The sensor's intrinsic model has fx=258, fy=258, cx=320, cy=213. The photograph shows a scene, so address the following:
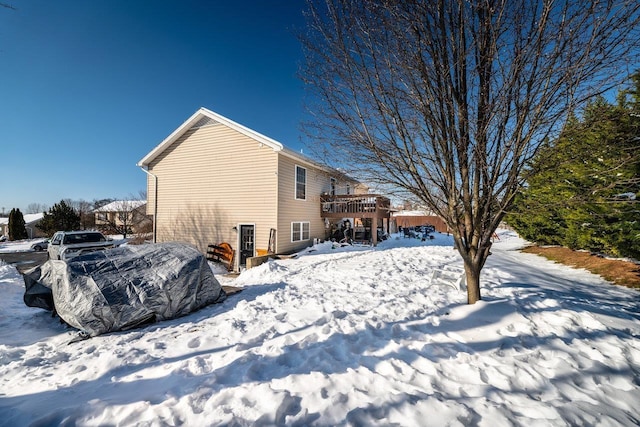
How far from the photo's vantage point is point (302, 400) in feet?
7.21

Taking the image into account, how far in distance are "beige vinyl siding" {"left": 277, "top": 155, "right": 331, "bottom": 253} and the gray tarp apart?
6310 mm

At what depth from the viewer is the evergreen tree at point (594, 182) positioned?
3.19 metres

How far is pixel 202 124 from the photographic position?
13.0 m

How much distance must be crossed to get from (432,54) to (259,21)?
Answer: 5558mm

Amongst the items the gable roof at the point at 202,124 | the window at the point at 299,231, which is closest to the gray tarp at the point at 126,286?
the gable roof at the point at 202,124

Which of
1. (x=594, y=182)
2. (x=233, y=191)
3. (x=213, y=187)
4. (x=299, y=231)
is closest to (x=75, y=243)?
(x=213, y=187)

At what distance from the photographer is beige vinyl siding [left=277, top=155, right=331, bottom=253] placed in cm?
1170

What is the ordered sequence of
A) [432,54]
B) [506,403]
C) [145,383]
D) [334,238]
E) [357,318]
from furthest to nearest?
1. [334,238]
2. [357,318]
3. [432,54]
4. [145,383]
5. [506,403]

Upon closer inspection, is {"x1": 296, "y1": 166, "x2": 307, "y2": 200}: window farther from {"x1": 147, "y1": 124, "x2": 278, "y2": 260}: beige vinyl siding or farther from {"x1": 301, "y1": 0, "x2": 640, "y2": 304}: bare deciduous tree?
{"x1": 301, "y1": 0, "x2": 640, "y2": 304}: bare deciduous tree

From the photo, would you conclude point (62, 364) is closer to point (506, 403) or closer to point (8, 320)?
point (8, 320)

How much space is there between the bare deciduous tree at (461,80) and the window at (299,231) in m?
8.58

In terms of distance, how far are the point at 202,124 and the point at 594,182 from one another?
636 inches

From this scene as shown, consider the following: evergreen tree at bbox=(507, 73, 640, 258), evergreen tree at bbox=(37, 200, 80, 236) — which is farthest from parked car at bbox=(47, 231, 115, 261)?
evergreen tree at bbox=(37, 200, 80, 236)

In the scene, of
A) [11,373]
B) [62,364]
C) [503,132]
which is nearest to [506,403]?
[503,132]
